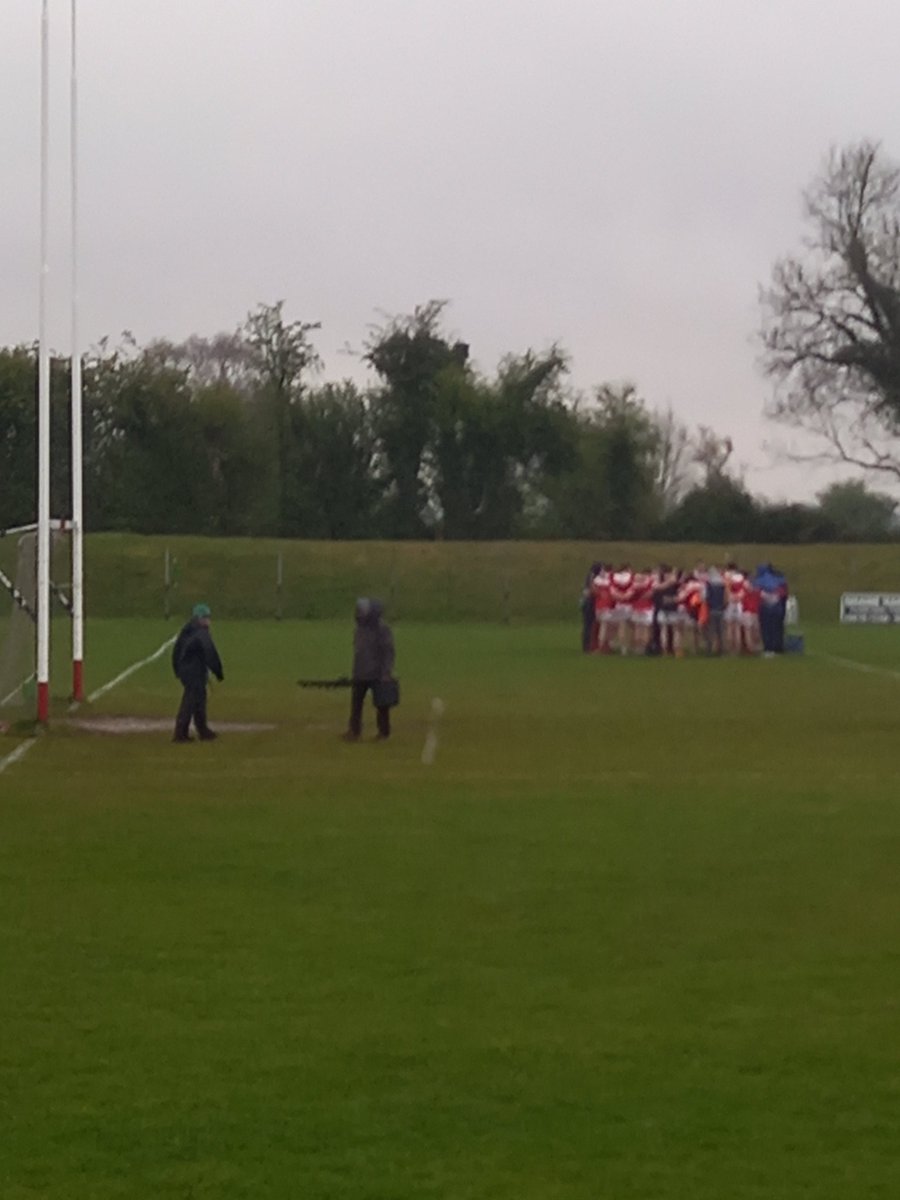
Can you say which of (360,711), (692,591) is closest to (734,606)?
(692,591)

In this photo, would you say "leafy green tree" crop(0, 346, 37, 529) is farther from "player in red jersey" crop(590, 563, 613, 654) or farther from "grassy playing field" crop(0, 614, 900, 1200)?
"grassy playing field" crop(0, 614, 900, 1200)

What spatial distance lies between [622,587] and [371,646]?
19.8 meters

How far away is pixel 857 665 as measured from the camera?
37188 millimetres

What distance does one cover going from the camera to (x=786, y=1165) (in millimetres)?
6453

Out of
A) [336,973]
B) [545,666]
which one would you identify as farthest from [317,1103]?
[545,666]

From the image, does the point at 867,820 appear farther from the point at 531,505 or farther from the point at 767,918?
the point at 531,505

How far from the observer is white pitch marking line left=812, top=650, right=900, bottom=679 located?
34406 mm

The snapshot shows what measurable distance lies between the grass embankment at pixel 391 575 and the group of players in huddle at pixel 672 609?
2281 centimetres

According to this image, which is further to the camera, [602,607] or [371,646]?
[602,607]

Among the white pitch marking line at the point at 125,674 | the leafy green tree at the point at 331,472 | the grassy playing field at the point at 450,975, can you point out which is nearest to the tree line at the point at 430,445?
the leafy green tree at the point at 331,472

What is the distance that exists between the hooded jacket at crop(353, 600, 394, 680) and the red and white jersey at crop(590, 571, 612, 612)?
769 inches

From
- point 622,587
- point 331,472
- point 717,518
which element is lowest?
point 622,587

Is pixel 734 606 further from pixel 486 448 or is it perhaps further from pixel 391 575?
pixel 486 448

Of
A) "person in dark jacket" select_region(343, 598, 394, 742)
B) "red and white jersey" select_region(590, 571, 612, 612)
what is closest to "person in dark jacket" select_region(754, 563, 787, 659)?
"red and white jersey" select_region(590, 571, 612, 612)
